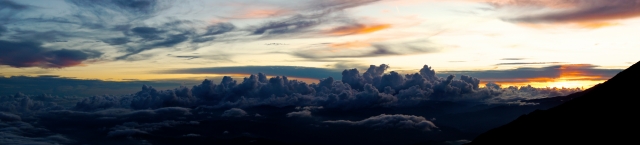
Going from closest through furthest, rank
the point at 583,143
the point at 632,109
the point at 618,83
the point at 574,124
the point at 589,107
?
the point at 583,143, the point at 632,109, the point at 574,124, the point at 589,107, the point at 618,83

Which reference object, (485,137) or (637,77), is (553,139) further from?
(637,77)

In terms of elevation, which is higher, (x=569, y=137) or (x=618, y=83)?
(x=618, y=83)

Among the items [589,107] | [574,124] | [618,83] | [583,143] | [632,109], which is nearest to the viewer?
[583,143]

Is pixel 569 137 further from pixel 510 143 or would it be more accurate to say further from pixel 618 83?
pixel 618 83

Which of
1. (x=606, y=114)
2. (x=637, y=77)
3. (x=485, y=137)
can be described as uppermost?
(x=637, y=77)

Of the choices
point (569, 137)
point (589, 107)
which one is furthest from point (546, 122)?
point (569, 137)

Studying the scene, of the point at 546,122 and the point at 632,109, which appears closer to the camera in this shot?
the point at 632,109
